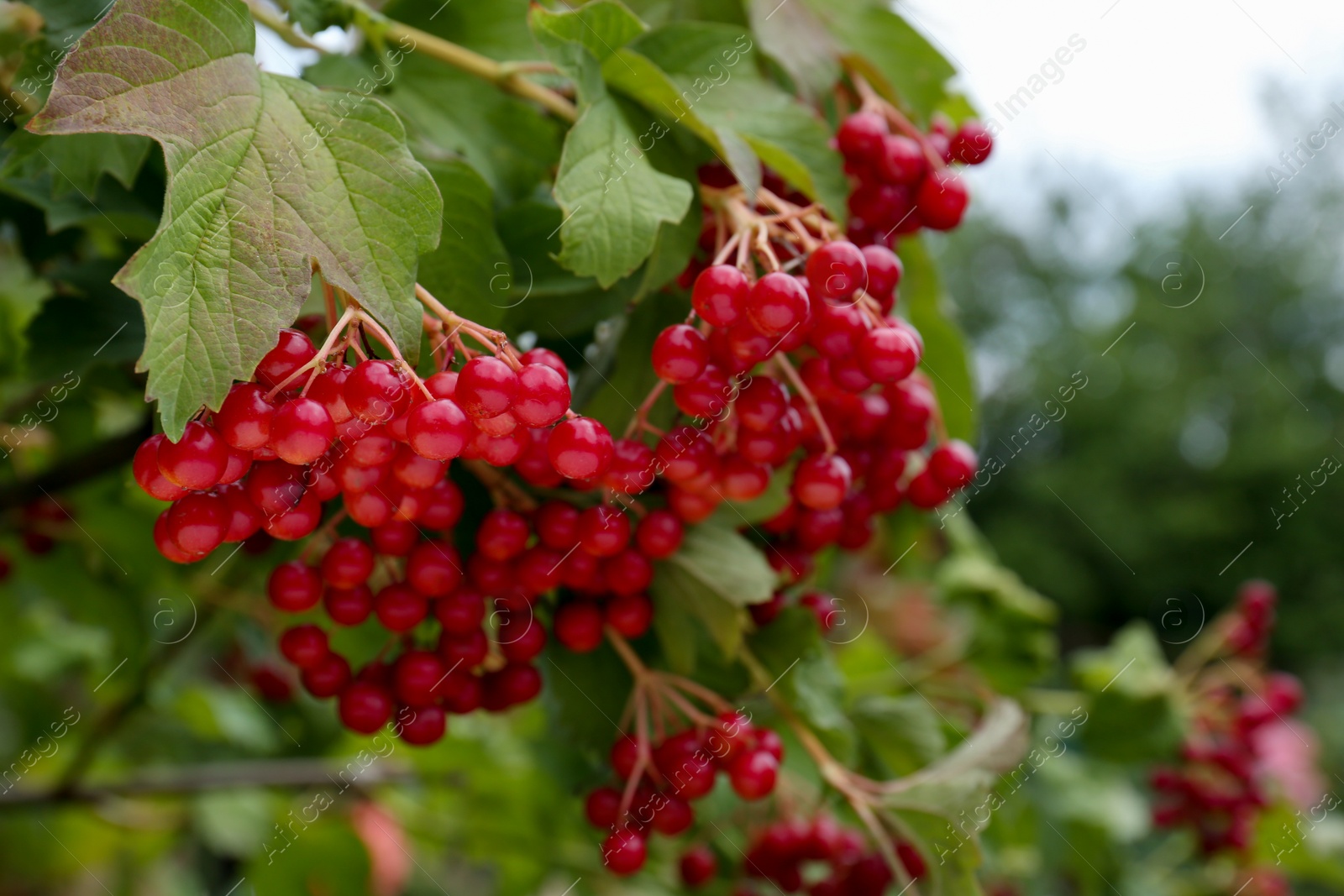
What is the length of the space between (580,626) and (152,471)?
291mm

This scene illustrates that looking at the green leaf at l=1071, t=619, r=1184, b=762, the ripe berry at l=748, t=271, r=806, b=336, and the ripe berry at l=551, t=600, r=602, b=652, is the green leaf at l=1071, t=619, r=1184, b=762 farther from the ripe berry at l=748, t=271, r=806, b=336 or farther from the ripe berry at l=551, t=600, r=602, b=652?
the ripe berry at l=748, t=271, r=806, b=336

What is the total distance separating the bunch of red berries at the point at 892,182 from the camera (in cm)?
65

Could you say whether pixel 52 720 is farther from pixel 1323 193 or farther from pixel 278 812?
pixel 1323 193

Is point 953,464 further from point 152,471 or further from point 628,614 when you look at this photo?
point 152,471

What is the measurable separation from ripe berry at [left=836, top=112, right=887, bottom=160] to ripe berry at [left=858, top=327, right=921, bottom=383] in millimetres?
179

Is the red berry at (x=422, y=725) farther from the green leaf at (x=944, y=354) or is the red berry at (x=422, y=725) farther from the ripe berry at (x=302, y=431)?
the green leaf at (x=944, y=354)


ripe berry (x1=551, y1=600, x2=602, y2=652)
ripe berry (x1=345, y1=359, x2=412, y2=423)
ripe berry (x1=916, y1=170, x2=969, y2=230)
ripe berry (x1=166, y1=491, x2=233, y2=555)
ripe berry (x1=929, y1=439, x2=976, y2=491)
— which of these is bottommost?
ripe berry (x1=551, y1=600, x2=602, y2=652)

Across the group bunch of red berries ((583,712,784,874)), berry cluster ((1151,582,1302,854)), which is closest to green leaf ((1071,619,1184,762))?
berry cluster ((1151,582,1302,854))

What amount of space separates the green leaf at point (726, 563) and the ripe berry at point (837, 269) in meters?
0.19

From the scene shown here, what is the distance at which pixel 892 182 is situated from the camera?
0.66m

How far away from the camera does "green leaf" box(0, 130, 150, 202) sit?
0.54 metres

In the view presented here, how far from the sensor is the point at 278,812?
4.73ft

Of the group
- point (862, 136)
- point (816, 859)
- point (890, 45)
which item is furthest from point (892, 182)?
point (816, 859)

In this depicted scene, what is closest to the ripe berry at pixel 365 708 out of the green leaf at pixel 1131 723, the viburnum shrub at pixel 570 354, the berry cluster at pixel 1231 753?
the viburnum shrub at pixel 570 354
